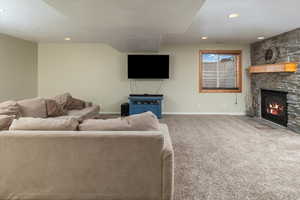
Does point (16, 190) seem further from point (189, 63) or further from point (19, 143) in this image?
point (189, 63)

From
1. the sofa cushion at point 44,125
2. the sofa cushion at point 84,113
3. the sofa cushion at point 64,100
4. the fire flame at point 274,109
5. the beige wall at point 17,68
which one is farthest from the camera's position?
the beige wall at point 17,68

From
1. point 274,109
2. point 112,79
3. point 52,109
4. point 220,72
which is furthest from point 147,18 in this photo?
point 274,109

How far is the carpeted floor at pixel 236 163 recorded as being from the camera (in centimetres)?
215

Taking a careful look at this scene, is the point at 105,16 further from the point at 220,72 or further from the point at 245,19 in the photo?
the point at 220,72

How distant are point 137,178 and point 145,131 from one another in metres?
0.43

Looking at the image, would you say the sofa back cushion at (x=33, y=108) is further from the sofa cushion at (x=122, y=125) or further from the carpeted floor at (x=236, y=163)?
the carpeted floor at (x=236, y=163)

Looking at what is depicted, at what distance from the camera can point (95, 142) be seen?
1791mm

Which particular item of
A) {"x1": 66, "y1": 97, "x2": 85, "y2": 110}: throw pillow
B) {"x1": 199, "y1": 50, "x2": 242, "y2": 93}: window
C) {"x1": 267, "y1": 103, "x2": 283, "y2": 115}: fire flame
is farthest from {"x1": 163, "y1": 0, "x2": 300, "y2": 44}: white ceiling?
{"x1": 66, "y1": 97, "x2": 85, "y2": 110}: throw pillow

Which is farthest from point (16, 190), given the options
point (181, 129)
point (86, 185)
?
point (181, 129)

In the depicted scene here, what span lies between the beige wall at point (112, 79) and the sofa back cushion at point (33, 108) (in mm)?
3441

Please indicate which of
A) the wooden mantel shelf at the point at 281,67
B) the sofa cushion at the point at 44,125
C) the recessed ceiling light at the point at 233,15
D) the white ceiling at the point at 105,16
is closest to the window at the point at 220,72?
the wooden mantel shelf at the point at 281,67

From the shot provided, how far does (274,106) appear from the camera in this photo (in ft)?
18.7

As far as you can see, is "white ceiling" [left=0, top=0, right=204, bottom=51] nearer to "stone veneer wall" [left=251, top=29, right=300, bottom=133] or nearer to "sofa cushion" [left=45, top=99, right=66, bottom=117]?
"sofa cushion" [left=45, top=99, right=66, bottom=117]

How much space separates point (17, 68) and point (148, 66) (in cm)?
413
